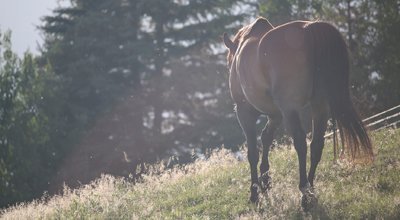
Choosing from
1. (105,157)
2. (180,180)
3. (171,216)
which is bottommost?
(171,216)

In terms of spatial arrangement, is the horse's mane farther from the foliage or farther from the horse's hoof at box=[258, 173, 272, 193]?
the foliage

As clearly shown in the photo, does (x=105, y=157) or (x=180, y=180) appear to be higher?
(x=105, y=157)

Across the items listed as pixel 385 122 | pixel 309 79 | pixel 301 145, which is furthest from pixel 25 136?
pixel 309 79

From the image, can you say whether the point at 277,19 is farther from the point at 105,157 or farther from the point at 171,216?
the point at 171,216

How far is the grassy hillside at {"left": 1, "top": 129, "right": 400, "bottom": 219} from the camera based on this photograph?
752 centimetres

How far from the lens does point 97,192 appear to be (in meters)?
11.2

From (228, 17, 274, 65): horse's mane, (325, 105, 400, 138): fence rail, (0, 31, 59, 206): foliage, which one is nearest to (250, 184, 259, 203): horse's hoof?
(228, 17, 274, 65): horse's mane

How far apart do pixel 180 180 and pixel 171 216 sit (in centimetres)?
264

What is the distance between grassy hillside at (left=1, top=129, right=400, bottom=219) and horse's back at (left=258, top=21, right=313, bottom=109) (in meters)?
1.38

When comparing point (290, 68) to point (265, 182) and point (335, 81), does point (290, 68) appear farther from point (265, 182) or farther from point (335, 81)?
point (265, 182)

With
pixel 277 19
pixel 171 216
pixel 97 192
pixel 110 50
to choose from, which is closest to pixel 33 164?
pixel 110 50

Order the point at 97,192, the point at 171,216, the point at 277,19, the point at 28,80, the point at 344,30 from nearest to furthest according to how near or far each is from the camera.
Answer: the point at 171,216 < the point at 97,192 < the point at 344,30 < the point at 277,19 < the point at 28,80

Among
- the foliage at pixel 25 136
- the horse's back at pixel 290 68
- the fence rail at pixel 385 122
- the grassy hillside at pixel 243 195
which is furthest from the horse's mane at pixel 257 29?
the foliage at pixel 25 136

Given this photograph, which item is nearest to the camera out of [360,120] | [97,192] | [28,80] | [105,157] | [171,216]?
[360,120]
